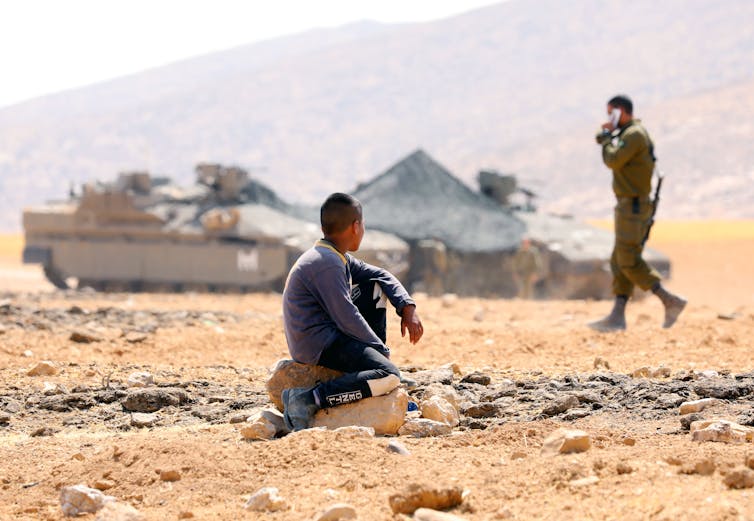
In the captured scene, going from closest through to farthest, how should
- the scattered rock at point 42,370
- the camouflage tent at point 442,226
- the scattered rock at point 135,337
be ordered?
the scattered rock at point 42,370 → the scattered rock at point 135,337 → the camouflage tent at point 442,226

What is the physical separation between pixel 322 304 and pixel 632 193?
5.37 metres

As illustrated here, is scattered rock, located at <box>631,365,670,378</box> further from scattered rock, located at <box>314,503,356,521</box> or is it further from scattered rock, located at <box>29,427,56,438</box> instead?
scattered rock, located at <box>314,503,356,521</box>

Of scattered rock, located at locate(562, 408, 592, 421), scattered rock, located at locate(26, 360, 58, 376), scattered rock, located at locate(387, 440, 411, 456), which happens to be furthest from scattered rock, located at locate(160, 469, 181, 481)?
scattered rock, located at locate(26, 360, 58, 376)

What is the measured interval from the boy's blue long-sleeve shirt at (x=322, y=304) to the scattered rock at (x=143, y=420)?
887mm

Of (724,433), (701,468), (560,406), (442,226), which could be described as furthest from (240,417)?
(442,226)

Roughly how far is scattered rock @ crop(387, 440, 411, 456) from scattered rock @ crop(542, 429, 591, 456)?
530mm

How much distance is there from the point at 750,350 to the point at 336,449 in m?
4.53

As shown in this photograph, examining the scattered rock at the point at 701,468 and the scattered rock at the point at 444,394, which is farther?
the scattered rock at the point at 444,394

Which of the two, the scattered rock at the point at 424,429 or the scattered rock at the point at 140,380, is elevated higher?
the scattered rock at the point at 424,429

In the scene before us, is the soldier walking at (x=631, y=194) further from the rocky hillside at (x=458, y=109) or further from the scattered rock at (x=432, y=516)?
the rocky hillside at (x=458, y=109)

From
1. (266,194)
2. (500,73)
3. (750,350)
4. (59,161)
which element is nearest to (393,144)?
(500,73)

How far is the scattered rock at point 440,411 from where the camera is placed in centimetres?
556

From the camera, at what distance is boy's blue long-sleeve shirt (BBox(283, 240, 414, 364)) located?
5.49 m

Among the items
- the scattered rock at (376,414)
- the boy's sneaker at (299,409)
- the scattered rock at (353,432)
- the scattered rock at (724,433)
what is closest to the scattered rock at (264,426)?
the boy's sneaker at (299,409)
